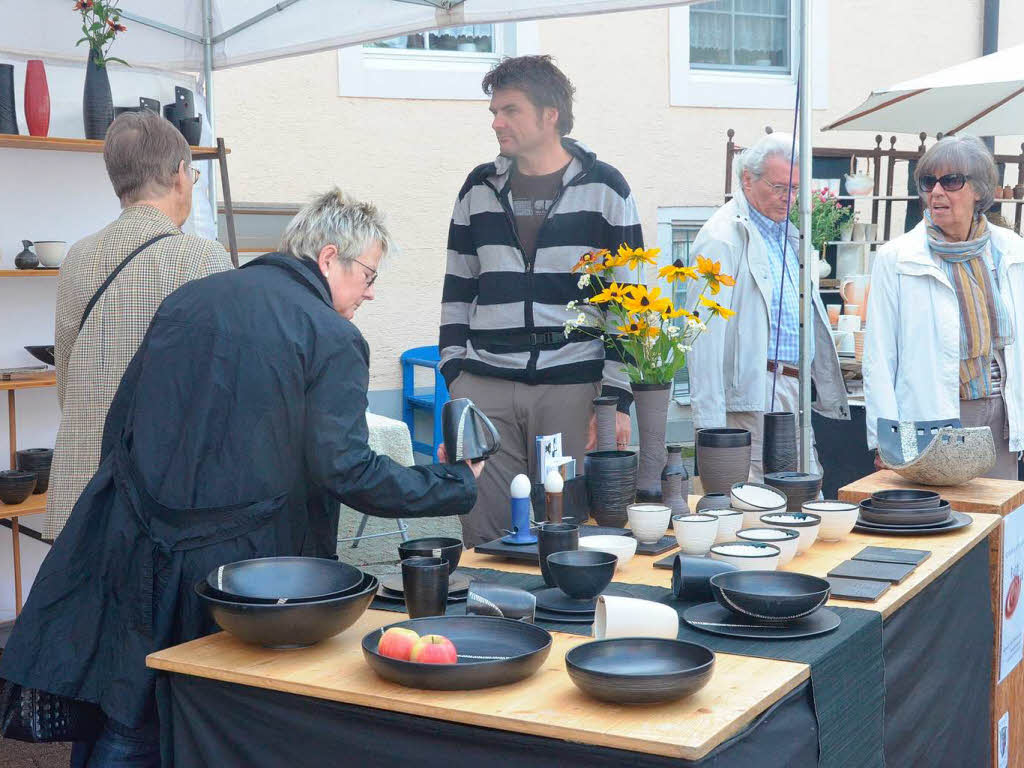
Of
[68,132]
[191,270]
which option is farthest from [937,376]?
[68,132]

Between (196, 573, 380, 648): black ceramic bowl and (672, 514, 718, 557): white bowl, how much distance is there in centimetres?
74

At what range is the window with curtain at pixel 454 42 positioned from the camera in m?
7.20

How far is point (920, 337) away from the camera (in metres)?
3.62

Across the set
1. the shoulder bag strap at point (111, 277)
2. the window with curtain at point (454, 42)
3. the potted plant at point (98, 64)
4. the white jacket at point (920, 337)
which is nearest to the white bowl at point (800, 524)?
the white jacket at point (920, 337)

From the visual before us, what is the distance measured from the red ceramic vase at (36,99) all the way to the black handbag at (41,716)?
2.64 m

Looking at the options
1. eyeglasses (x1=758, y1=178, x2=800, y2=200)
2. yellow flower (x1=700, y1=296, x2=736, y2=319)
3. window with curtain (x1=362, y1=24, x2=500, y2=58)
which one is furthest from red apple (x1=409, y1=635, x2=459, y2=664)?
window with curtain (x1=362, y1=24, x2=500, y2=58)

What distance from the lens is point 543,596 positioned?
85.2 inches

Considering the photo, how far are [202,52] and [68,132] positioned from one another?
654 millimetres

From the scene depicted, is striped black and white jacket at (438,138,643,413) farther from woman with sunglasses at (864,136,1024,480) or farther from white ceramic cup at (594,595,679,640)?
white ceramic cup at (594,595,679,640)

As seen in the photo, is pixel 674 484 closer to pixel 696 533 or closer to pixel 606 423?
pixel 606 423

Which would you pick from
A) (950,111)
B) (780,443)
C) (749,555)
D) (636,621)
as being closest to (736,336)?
(780,443)

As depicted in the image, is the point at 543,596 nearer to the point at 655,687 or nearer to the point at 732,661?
the point at 732,661

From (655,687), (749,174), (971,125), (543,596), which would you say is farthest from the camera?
(971,125)

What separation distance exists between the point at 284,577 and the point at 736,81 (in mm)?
7217
